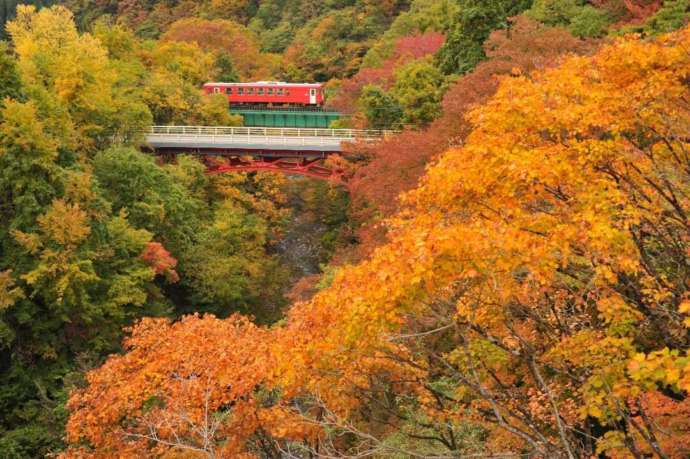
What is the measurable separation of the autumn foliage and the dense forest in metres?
0.04

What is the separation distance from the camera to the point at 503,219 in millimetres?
6250

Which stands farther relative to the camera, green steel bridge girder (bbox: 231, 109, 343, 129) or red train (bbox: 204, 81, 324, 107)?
green steel bridge girder (bbox: 231, 109, 343, 129)

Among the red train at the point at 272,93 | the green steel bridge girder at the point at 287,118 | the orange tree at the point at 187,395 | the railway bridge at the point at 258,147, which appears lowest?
the green steel bridge girder at the point at 287,118

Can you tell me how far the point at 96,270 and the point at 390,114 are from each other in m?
13.4

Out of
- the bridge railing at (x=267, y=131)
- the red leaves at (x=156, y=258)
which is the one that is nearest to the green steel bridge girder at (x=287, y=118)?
the bridge railing at (x=267, y=131)

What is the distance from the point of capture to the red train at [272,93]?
1661 inches

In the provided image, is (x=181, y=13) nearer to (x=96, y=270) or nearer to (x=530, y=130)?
(x=96, y=270)

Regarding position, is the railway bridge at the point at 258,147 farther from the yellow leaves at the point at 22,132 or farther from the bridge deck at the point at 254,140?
the yellow leaves at the point at 22,132

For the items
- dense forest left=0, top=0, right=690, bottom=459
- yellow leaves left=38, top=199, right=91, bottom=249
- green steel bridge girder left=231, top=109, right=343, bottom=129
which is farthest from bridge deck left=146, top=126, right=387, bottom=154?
green steel bridge girder left=231, top=109, right=343, bottom=129

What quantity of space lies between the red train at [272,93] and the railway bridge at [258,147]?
1434cm

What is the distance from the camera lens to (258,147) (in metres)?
26.8

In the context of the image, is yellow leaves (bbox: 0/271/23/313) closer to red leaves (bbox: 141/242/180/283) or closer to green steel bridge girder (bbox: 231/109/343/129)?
red leaves (bbox: 141/242/180/283)

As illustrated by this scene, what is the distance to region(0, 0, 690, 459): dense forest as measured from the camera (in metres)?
5.60

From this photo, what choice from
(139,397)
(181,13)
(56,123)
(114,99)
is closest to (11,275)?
(56,123)
